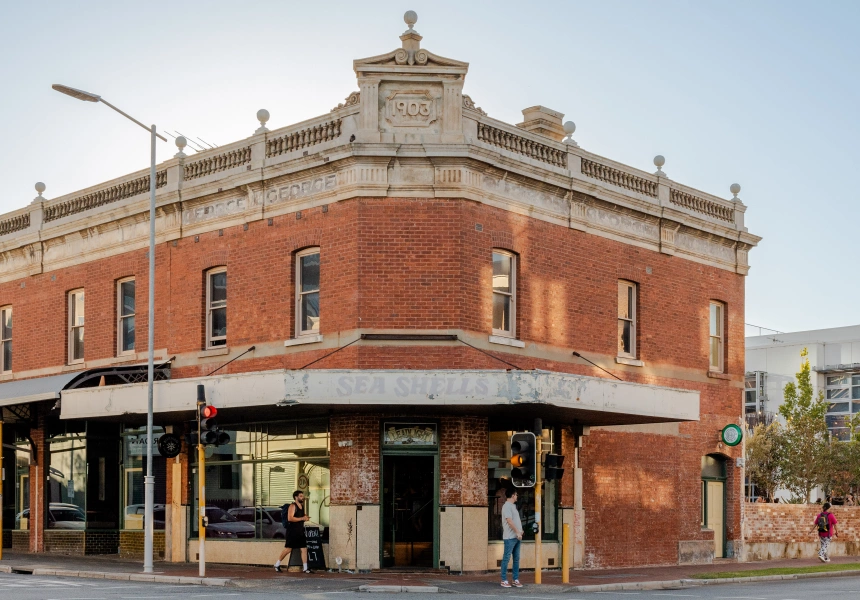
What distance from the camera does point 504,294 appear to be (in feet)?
83.5

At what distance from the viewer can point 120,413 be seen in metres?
25.6

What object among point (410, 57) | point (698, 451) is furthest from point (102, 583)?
point (698, 451)

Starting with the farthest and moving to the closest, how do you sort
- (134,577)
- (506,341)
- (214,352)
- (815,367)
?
(815,367), (214,352), (506,341), (134,577)

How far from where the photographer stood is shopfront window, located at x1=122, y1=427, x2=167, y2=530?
94.0 feet

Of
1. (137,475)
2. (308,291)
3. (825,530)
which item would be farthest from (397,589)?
(825,530)

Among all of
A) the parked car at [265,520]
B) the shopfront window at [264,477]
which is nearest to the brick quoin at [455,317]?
the shopfront window at [264,477]

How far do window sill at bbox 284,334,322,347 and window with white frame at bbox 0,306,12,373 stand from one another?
1213cm

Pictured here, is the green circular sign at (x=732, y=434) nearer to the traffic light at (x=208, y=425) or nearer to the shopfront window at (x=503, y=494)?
the shopfront window at (x=503, y=494)

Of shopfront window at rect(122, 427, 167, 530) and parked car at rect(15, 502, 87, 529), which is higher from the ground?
shopfront window at rect(122, 427, 167, 530)

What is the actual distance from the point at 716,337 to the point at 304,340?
12261mm

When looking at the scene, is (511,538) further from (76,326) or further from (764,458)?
(764,458)

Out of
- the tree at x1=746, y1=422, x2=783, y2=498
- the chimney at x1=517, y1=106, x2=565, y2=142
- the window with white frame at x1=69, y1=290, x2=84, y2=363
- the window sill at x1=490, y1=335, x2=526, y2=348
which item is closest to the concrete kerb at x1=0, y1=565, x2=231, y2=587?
A: the window sill at x1=490, y1=335, x2=526, y2=348

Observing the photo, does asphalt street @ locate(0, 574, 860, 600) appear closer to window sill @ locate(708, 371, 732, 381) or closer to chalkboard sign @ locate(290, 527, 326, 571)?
chalkboard sign @ locate(290, 527, 326, 571)

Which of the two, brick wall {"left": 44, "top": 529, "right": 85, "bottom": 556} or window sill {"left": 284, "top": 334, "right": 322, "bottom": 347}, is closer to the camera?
window sill {"left": 284, "top": 334, "right": 322, "bottom": 347}
